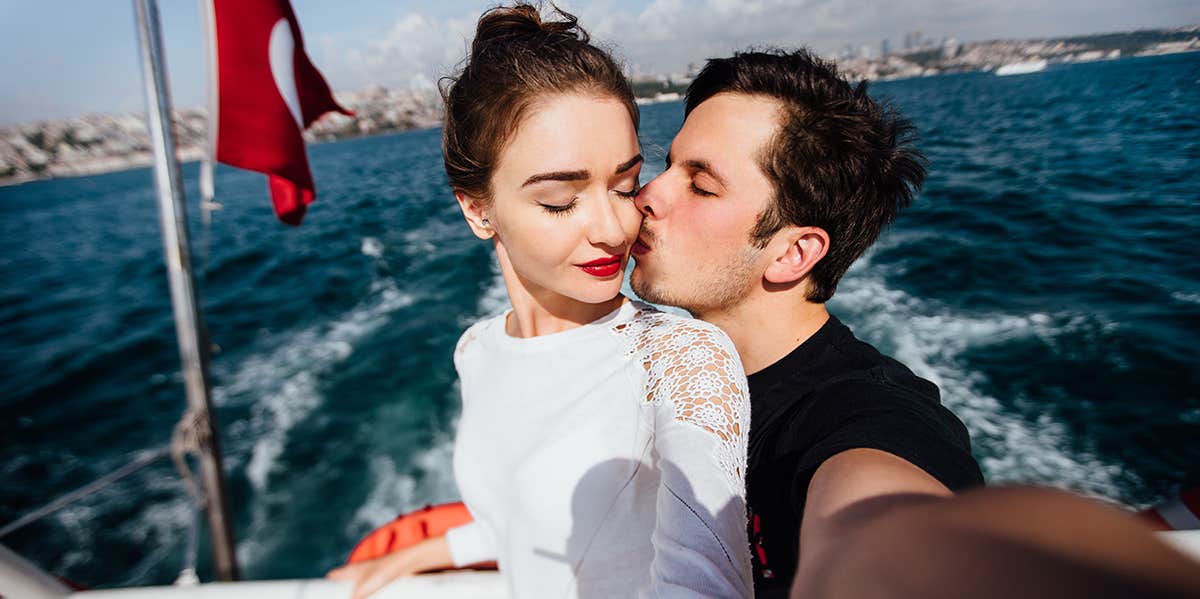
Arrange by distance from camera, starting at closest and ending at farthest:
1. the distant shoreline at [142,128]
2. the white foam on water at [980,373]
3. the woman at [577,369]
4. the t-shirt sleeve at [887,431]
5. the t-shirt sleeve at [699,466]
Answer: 1. the t-shirt sleeve at [699,466]
2. the woman at [577,369]
3. the t-shirt sleeve at [887,431]
4. the white foam on water at [980,373]
5. the distant shoreline at [142,128]

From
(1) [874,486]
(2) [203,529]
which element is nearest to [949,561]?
(1) [874,486]

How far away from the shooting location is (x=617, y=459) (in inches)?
57.0

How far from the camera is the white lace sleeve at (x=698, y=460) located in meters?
1.08

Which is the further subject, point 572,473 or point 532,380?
point 532,380

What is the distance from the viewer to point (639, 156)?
1703mm

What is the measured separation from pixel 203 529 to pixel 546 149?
20.6 feet

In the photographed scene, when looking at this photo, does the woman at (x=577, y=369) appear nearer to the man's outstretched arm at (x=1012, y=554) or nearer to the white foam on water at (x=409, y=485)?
the man's outstretched arm at (x=1012, y=554)

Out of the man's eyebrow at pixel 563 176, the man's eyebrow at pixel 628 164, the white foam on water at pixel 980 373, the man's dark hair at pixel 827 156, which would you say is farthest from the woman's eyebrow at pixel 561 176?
the white foam on water at pixel 980 373

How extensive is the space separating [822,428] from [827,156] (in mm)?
1113

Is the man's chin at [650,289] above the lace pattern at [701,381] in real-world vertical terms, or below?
below

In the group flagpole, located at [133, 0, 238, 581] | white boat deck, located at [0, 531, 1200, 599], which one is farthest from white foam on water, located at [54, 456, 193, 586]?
white boat deck, located at [0, 531, 1200, 599]

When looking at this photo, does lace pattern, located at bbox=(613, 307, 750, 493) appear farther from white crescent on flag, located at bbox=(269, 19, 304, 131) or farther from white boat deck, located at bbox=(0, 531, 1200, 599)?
white crescent on flag, located at bbox=(269, 19, 304, 131)

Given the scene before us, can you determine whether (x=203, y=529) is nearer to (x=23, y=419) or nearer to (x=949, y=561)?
(x=23, y=419)

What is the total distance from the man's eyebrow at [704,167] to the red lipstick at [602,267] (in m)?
0.73
